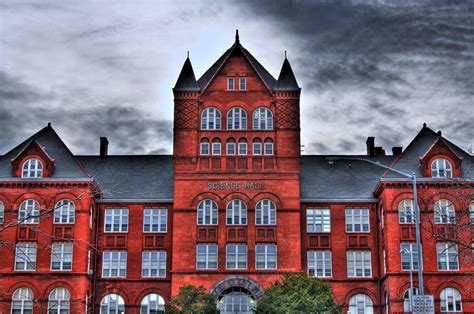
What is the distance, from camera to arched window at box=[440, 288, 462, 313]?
5206 cm

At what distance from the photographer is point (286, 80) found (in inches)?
2234

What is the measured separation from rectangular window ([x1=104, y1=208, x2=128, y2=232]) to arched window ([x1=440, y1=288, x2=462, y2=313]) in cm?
2394

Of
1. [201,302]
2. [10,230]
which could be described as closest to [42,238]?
[10,230]

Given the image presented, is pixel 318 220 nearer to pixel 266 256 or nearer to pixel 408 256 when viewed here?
pixel 266 256

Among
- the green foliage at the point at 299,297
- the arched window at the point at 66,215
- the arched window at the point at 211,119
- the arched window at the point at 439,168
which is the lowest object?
the green foliage at the point at 299,297

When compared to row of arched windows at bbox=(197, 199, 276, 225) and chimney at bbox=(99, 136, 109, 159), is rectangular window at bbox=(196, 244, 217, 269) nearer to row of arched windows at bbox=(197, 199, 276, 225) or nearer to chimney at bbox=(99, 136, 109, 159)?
row of arched windows at bbox=(197, 199, 276, 225)

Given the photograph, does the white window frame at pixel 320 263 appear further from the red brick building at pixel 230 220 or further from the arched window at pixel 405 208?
the arched window at pixel 405 208

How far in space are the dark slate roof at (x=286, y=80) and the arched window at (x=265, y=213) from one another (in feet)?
28.6

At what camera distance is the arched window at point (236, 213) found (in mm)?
54688

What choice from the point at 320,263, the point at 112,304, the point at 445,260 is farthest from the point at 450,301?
the point at 112,304

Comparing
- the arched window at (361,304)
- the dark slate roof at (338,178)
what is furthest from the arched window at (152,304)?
the arched window at (361,304)

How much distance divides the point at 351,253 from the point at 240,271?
8.89m

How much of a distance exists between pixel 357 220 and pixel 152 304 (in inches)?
661

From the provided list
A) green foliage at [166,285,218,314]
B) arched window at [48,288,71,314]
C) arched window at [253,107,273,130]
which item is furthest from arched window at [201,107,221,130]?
arched window at [48,288,71,314]
